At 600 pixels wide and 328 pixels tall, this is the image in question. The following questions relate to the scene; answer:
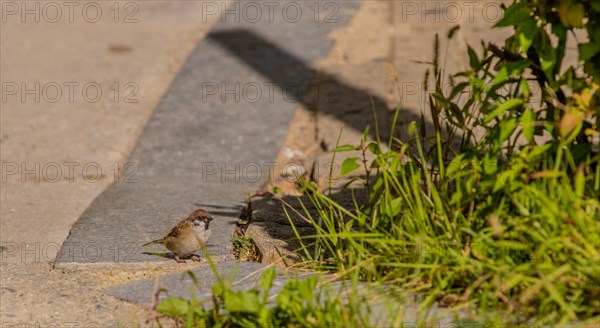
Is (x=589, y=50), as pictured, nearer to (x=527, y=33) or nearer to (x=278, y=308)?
(x=527, y=33)

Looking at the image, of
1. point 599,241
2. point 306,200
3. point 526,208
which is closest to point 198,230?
point 306,200

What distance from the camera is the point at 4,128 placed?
5.87 meters

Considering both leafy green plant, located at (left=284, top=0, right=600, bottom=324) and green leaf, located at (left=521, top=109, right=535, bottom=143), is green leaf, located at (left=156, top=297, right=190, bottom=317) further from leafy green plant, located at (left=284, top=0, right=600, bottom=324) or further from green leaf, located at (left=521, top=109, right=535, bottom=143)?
green leaf, located at (left=521, top=109, right=535, bottom=143)

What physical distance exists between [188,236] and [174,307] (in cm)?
74

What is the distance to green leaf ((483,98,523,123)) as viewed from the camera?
3252mm

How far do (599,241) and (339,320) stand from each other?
2.83ft

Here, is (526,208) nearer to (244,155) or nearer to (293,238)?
(293,238)

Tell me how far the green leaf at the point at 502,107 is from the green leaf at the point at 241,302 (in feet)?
3.26

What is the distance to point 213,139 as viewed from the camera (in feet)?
18.5

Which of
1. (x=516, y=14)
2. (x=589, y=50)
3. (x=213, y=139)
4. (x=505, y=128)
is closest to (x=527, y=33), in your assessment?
(x=516, y=14)

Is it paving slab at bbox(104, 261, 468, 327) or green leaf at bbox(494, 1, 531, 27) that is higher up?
green leaf at bbox(494, 1, 531, 27)

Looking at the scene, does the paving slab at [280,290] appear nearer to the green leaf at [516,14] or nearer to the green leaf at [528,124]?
the green leaf at [528,124]

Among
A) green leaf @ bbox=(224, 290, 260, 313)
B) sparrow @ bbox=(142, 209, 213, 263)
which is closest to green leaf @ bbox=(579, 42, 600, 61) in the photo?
green leaf @ bbox=(224, 290, 260, 313)

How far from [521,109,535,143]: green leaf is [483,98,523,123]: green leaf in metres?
0.05
